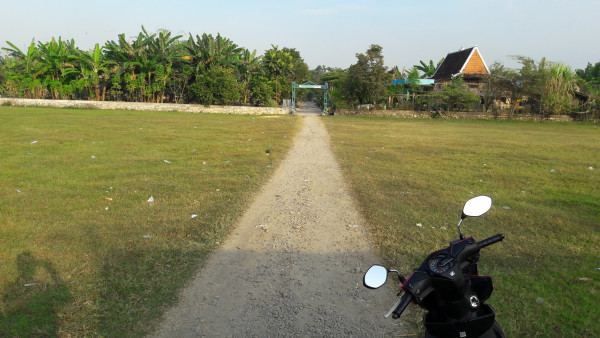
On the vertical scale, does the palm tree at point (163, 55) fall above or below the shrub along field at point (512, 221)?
above

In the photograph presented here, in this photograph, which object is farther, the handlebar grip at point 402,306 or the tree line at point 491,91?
the tree line at point 491,91

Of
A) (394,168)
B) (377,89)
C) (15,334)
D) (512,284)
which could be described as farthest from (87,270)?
(377,89)

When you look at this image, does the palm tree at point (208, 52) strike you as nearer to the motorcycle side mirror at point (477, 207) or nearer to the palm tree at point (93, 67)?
the palm tree at point (93, 67)

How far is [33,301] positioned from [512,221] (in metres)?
6.32

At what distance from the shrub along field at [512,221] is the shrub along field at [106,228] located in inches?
94.8

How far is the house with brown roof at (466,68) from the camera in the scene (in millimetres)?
38750

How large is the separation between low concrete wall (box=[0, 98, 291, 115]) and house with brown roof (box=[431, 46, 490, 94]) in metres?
19.0

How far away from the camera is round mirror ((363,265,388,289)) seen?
1.51 m

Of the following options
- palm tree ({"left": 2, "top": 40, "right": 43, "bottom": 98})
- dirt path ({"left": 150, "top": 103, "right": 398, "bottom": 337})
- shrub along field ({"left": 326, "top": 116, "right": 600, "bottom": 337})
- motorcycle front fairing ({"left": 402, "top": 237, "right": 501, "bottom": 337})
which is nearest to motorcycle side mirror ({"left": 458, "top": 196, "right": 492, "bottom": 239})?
motorcycle front fairing ({"left": 402, "top": 237, "right": 501, "bottom": 337})

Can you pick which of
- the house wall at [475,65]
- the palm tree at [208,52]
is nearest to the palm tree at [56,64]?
the palm tree at [208,52]

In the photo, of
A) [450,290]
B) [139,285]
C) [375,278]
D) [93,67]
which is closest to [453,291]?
[450,290]

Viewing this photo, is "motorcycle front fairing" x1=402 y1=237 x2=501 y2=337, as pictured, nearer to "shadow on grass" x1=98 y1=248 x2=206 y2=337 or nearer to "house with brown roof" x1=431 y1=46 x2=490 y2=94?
"shadow on grass" x1=98 y1=248 x2=206 y2=337

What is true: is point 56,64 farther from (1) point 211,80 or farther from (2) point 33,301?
(2) point 33,301

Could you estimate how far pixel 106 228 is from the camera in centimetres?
547
